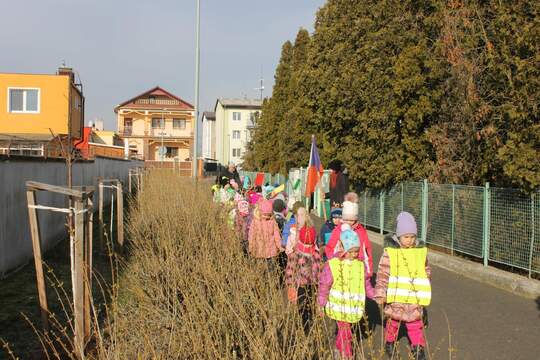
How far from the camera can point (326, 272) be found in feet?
15.1

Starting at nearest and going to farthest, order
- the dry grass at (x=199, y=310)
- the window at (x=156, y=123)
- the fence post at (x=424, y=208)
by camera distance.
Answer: the dry grass at (x=199, y=310)
the fence post at (x=424, y=208)
the window at (x=156, y=123)

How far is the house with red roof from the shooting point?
7231 centimetres

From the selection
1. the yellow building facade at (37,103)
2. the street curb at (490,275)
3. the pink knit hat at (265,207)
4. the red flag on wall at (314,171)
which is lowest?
the street curb at (490,275)

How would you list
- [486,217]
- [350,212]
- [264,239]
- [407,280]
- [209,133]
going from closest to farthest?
[407,280]
[350,212]
[264,239]
[486,217]
[209,133]

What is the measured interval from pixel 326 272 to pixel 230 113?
269ft

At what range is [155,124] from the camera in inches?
2916

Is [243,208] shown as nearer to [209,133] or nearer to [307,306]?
[307,306]

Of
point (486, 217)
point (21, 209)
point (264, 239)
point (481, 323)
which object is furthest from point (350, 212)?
point (21, 209)

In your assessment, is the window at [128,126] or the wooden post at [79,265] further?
the window at [128,126]

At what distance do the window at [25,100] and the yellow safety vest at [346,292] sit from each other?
3317 centimetres

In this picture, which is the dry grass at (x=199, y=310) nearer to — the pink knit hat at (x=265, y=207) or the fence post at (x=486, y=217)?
the pink knit hat at (x=265, y=207)

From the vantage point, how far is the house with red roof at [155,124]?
7231cm

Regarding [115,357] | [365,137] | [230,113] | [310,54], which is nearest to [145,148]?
[230,113]

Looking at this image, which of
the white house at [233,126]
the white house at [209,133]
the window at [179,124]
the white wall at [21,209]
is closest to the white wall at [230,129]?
the white house at [233,126]
